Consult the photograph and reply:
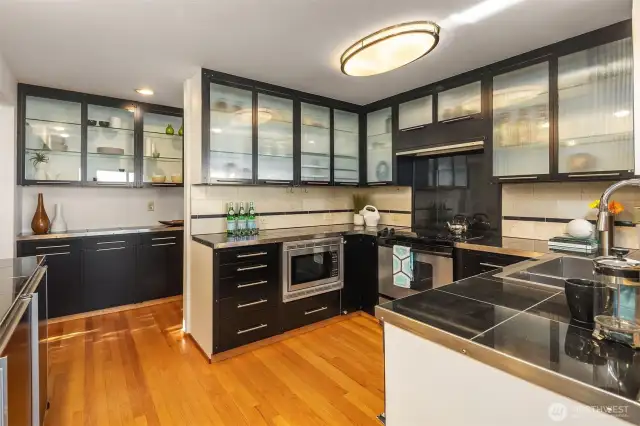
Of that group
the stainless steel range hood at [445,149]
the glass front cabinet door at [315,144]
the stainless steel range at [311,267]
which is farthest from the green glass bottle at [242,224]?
the stainless steel range hood at [445,149]

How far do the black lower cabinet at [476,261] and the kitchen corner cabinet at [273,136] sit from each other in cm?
161

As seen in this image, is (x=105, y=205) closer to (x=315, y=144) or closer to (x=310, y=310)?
(x=315, y=144)

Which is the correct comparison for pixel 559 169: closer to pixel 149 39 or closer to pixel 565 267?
pixel 565 267

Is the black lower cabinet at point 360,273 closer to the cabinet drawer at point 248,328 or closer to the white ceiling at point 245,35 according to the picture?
the cabinet drawer at point 248,328

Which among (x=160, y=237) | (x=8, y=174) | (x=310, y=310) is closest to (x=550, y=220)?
(x=310, y=310)

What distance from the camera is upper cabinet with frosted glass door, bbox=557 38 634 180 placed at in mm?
2062

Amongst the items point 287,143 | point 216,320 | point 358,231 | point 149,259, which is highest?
point 287,143

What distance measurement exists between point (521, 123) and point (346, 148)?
1808 millimetres

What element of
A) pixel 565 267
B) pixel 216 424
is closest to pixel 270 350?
pixel 216 424

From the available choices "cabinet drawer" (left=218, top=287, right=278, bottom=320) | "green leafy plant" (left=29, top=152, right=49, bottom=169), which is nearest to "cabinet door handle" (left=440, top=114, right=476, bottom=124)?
"cabinet drawer" (left=218, top=287, right=278, bottom=320)

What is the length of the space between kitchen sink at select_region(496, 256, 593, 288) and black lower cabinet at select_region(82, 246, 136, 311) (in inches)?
139

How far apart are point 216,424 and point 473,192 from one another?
2824 millimetres

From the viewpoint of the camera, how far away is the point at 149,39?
2234mm

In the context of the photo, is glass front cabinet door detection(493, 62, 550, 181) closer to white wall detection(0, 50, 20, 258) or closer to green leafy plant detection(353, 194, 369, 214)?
green leafy plant detection(353, 194, 369, 214)
